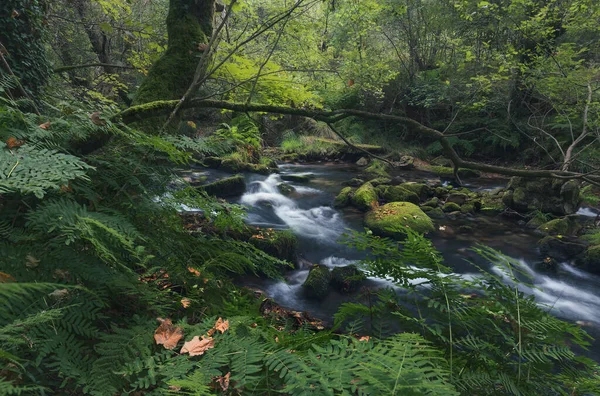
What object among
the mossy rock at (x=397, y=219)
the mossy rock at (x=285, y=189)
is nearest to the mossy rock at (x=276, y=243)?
the mossy rock at (x=397, y=219)

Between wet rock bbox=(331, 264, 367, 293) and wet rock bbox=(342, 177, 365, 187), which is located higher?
wet rock bbox=(331, 264, 367, 293)

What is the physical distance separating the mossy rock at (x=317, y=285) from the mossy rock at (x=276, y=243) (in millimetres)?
737

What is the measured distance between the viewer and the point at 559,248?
7984mm

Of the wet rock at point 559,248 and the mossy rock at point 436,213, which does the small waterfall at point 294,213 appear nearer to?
the mossy rock at point 436,213

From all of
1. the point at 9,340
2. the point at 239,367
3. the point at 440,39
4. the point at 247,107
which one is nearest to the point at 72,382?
the point at 9,340

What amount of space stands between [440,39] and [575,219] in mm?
13784

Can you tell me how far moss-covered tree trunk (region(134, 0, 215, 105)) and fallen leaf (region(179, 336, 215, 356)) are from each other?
304 centimetres

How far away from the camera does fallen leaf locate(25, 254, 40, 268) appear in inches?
55.3

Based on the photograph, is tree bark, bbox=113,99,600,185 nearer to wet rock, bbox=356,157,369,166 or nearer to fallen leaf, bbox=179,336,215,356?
fallen leaf, bbox=179,336,215,356

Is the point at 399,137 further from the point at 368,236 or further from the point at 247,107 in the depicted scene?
the point at 368,236

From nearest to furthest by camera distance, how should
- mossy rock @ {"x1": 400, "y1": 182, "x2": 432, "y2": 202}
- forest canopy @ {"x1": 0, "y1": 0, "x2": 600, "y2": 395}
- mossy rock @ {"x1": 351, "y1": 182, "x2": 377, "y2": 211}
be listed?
forest canopy @ {"x1": 0, "y1": 0, "x2": 600, "y2": 395}, mossy rock @ {"x1": 351, "y1": 182, "x2": 377, "y2": 211}, mossy rock @ {"x1": 400, "y1": 182, "x2": 432, "y2": 202}

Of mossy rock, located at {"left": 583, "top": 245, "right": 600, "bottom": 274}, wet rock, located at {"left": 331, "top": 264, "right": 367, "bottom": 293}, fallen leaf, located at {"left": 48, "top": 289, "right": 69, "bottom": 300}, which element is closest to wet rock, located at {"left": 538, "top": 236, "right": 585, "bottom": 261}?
mossy rock, located at {"left": 583, "top": 245, "right": 600, "bottom": 274}

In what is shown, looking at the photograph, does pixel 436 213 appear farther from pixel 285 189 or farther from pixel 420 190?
pixel 285 189

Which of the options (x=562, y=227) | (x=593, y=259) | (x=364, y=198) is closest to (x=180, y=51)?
(x=364, y=198)
